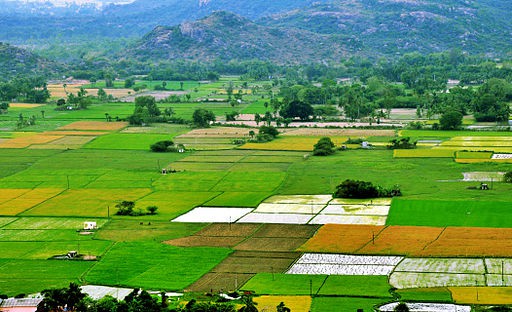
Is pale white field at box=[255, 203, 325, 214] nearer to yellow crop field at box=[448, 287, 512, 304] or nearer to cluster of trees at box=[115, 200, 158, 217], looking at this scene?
cluster of trees at box=[115, 200, 158, 217]

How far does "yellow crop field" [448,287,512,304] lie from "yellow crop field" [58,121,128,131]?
74.9m

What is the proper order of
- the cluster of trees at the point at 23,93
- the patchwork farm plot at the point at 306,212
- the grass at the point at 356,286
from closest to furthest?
1. the grass at the point at 356,286
2. the patchwork farm plot at the point at 306,212
3. the cluster of trees at the point at 23,93

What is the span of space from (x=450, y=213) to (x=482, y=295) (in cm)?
1822

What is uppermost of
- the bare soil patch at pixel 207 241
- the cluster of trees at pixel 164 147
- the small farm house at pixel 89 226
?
the cluster of trees at pixel 164 147

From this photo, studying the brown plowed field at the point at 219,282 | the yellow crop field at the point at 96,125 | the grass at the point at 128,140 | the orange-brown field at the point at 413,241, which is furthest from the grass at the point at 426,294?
the yellow crop field at the point at 96,125

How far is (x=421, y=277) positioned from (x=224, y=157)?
44507 mm

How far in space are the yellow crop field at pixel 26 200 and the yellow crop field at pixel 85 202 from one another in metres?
0.73

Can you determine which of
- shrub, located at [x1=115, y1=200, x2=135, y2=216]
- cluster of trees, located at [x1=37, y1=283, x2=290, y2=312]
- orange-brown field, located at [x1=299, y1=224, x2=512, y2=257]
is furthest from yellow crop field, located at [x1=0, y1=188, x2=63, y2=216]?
cluster of trees, located at [x1=37, y1=283, x2=290, y2=312]

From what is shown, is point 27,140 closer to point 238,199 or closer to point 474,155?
point 238,199

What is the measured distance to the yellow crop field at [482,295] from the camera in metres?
48.7

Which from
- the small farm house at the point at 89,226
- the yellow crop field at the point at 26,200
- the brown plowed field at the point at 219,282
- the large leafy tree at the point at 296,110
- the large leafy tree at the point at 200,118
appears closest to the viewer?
the brown plowed field at the point at 219,282

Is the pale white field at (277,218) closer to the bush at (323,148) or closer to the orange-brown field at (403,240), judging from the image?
the orange-brown field at (403,240)

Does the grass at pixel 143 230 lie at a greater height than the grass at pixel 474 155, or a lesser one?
lesser

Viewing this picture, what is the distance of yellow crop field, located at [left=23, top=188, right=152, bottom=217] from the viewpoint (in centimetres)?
7275
